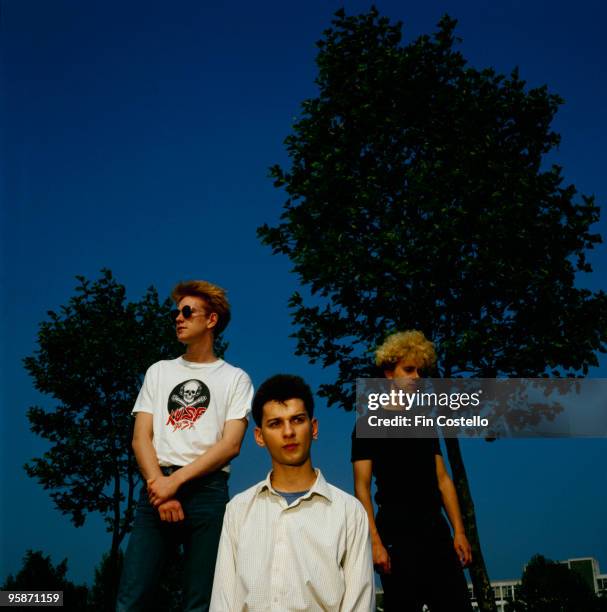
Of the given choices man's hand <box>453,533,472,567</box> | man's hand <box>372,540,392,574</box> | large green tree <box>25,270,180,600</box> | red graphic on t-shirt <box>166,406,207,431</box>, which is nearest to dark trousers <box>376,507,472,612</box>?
man's hand <box>372,540,392,574</box>

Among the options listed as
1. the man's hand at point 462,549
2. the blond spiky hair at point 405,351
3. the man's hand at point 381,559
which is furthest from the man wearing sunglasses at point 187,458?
the man's hand at point 462,549

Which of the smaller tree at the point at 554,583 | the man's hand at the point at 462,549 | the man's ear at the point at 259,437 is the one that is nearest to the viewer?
Answer: the man's ear at the point at 259,437

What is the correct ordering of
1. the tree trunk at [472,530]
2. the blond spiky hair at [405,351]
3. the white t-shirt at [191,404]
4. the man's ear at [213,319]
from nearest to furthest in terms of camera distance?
1. the white t-shirt at [191,404]
2. the man's ear at [213,319]
3. the blond spiky hair at [405,351]
4. the tree trunk at [472,530]

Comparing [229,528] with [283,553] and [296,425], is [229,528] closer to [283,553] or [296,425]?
[283,553]

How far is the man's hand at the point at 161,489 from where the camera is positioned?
215 inches

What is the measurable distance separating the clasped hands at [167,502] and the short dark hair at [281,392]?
2.92ft

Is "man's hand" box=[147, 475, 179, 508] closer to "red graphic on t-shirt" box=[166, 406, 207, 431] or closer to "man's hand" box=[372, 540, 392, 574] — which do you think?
"red graphic on t-shirt" box=[166, 406, 207, 431]

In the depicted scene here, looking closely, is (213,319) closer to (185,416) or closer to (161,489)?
(185,416)

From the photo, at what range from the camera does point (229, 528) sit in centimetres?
476

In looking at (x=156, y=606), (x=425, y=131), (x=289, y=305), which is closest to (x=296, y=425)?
(x=156, y=606)

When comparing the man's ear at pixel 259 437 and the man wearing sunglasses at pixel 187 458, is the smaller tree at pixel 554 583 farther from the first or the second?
the man's ear at pixel 259 437

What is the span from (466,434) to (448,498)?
12454mm

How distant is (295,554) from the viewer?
444 cm

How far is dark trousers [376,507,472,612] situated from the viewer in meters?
5.82
